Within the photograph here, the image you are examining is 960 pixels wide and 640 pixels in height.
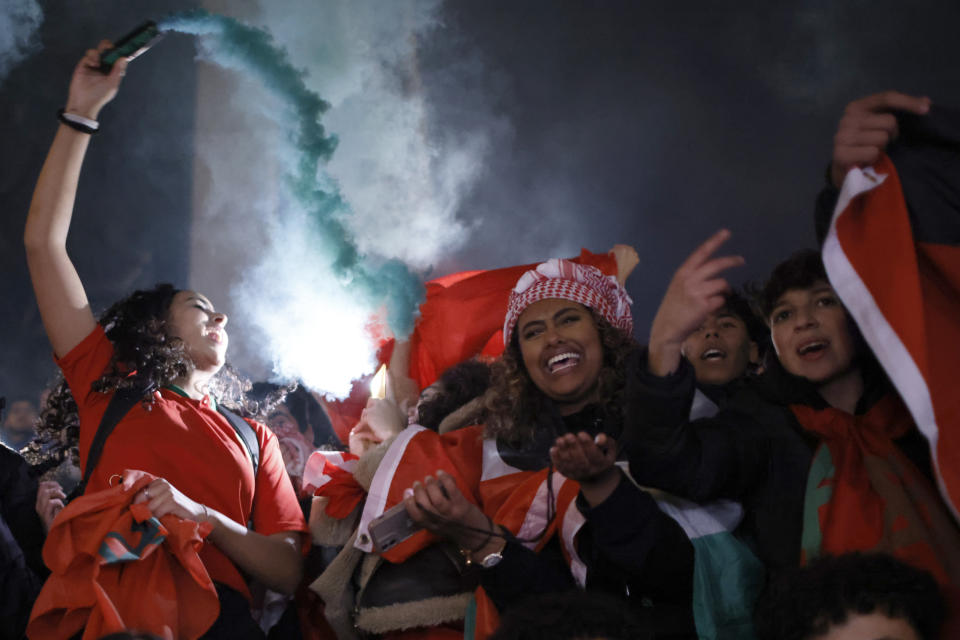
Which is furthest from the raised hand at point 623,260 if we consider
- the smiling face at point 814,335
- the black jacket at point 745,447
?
the black jacket at point 745,447

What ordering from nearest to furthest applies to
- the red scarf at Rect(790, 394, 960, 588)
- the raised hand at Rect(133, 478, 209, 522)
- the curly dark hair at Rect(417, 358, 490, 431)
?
the red scarf at Rect(790, 394, 960, 588), the raised hand at Rect(133, 478, 209, 522), the curly dark hair at Rect(417, 358, 490, 431)

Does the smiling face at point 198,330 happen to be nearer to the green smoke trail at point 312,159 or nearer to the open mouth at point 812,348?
the green smoke trail at point 312,159

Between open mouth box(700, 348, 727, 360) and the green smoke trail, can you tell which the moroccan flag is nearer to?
open mouth box(700, 348, 727, 360)

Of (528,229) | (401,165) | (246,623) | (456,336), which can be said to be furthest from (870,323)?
(401,165)

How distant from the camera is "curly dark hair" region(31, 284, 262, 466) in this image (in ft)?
8.17

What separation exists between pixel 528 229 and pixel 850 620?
12.4 feet

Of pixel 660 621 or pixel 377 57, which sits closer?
pixel 660 621

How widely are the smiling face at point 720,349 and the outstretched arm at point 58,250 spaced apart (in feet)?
6.39

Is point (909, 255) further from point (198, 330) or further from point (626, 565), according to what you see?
point (198, 330)

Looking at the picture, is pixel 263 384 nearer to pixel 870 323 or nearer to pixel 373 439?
pixel 373 439

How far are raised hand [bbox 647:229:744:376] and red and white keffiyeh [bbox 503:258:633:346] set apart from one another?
92 centimetres

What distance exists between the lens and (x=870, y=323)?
172 cm

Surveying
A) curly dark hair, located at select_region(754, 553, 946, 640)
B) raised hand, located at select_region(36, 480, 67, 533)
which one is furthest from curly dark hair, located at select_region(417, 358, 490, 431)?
curly dark hair, located at select_region(754, 553, 946, 640)

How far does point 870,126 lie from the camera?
175cm
